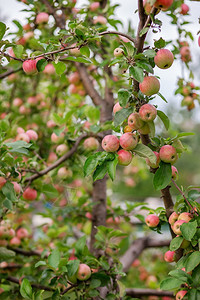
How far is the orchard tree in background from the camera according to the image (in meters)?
0.67

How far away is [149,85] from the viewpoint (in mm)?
646

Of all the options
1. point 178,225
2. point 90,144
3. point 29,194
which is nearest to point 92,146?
point 90,144

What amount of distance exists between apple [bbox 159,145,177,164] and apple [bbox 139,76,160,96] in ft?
0.40

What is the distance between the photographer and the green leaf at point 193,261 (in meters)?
0.64

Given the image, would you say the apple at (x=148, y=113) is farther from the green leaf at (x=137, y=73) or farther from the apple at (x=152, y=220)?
the apple at (x=152, y=220)

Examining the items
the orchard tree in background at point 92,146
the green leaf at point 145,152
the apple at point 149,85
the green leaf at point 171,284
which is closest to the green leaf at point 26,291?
the orchard tree in background at point 92,146

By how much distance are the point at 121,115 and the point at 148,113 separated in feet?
0.19

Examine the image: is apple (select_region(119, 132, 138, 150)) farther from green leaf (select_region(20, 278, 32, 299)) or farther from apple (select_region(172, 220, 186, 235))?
green leaf (select_region(20, 278, 32, 299))

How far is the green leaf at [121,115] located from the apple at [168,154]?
0.11 meters

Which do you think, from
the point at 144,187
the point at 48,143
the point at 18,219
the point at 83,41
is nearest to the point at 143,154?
the point at 83,41

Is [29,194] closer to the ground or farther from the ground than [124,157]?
closer to the ground

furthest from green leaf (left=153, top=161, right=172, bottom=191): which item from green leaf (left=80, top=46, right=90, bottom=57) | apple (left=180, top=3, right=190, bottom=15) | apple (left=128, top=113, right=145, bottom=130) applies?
apple (left=180, top=3, right=190, bottom=15)

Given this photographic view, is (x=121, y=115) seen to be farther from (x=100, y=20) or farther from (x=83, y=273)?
(x=100, y=20)

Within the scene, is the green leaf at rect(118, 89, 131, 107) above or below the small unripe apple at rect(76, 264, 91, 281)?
above
